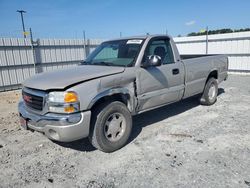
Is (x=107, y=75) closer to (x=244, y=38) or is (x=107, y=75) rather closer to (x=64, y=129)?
(x=64, y=129)

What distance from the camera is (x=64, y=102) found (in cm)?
305

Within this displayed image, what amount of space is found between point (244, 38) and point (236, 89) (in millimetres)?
4615

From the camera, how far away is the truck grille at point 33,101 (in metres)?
3.27

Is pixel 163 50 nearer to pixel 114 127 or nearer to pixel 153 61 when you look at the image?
pixel 153 61

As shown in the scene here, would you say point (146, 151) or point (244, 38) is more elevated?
point (244, 38)

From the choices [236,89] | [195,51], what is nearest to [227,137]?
[236,89]

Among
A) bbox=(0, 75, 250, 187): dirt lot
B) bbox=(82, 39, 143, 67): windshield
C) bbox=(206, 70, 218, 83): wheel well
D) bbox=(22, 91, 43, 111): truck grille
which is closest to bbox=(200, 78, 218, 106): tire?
bbox=(206, 70, 218, 83): wheel well

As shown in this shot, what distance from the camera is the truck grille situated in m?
3.27

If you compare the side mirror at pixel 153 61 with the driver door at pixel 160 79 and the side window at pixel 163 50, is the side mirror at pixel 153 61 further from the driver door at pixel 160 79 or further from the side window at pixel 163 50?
the side window at pixel 163 50

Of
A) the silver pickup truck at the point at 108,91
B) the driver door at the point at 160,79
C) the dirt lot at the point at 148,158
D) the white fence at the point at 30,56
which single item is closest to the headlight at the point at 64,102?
the silver pickup truck at the point at 108,91

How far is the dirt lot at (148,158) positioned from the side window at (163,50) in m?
1.50

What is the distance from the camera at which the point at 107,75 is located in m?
3.50

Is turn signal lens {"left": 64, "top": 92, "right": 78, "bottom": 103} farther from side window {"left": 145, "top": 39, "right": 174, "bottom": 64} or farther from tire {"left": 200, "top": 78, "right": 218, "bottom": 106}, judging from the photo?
tire {"left": 200, "top": 78, "right": 218, "bottom": 106}

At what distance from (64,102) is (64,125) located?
336 millimetres
